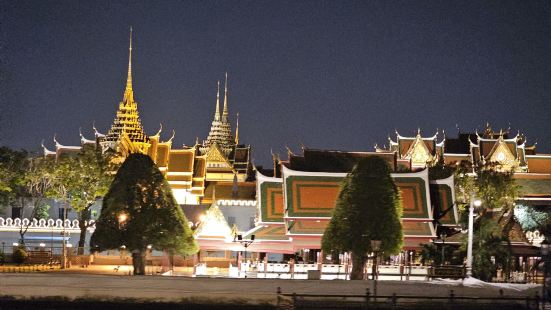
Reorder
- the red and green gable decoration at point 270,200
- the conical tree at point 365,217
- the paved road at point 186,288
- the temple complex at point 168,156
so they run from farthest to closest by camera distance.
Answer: the temple complex at point 168,156, the red and green gable decoration at point 270,200, the conical tree at point 365,217, the paved road at point 186,288

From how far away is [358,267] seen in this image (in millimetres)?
30469

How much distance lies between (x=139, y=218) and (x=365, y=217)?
8.17 metres

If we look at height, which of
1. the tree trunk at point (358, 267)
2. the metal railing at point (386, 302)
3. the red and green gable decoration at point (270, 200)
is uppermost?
the red and green gable decoration at point (270, 200)

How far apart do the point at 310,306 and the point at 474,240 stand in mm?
11169

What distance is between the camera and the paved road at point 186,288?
2469 centimetres

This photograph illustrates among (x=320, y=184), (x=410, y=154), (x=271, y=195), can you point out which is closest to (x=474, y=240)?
(x=320, y=184)

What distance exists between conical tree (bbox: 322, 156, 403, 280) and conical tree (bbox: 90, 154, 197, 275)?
5.52 meters

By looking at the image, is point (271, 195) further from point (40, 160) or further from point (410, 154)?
point (410, 154)

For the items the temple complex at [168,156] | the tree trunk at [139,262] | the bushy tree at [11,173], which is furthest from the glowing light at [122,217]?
the temple complex at [168,156]

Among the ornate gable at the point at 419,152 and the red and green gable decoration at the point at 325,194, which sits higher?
the ornate gable at the point at 419,152

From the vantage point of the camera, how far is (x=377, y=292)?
83.3ft

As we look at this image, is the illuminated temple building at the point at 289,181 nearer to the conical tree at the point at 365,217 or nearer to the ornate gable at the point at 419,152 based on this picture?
the ornate gable at the point at 419,152

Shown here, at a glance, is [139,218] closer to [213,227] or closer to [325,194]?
[213,227]

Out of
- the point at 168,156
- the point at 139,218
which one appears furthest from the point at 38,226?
the point at 139,218
